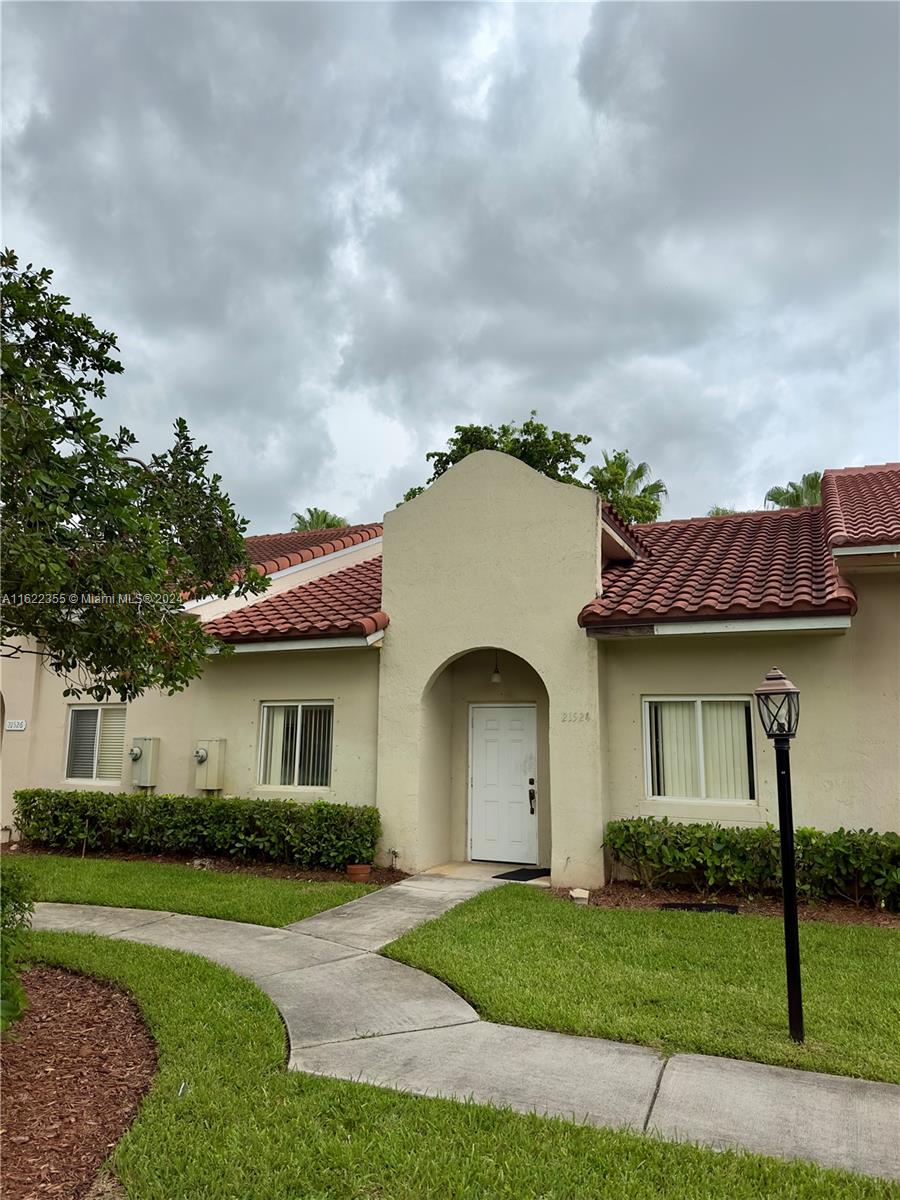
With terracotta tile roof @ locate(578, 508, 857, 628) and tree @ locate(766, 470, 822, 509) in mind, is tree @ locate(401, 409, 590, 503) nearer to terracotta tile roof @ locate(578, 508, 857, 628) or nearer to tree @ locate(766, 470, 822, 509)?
tree @ locate(766, 470, 822, 509)

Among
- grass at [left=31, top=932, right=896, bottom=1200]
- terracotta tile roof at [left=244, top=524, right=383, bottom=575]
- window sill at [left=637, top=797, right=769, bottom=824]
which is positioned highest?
terracotta tile roof at [left=244, top=524, right=383, bottom=575]

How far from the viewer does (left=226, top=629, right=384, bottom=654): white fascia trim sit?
37.6 feet

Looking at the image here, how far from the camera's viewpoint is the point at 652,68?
984 centimetres

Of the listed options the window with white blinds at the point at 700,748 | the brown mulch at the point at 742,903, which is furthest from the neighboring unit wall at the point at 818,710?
the brown mulch at the point at 742,903

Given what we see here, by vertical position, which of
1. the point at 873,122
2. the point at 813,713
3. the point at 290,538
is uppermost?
the point at 873,122

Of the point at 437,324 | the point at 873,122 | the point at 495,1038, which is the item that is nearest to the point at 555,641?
the point at 495,1038

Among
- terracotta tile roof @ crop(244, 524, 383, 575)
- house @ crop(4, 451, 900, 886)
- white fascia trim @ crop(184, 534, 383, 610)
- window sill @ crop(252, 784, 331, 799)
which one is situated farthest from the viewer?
terracotta tile roof @ crop(244, 524, 383, 575)

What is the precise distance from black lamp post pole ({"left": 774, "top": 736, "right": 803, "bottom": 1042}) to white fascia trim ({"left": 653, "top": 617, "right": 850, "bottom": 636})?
157 inches

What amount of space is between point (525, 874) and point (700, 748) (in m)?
3.16

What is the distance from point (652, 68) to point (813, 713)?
8.64m

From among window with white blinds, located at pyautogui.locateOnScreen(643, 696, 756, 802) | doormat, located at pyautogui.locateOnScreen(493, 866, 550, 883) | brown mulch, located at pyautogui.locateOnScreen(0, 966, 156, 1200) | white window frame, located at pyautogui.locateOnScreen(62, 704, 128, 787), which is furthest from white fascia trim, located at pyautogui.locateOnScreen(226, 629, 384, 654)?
brown mulch, located at pyautogui.locateOnScreen(0, 966, 156, 1200)

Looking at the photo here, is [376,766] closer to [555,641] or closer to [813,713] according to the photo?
[555,641]

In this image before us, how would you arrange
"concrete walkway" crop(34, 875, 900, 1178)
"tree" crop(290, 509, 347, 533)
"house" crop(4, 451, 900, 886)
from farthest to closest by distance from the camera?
"tree" crop(290, 509, 347, 533)
"house" crop(4, 451, 900, 886)
"concrete walkway" crop(34, 875, 900, 1178)

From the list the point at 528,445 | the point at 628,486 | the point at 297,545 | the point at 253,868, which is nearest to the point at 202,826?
the point at 253,868
